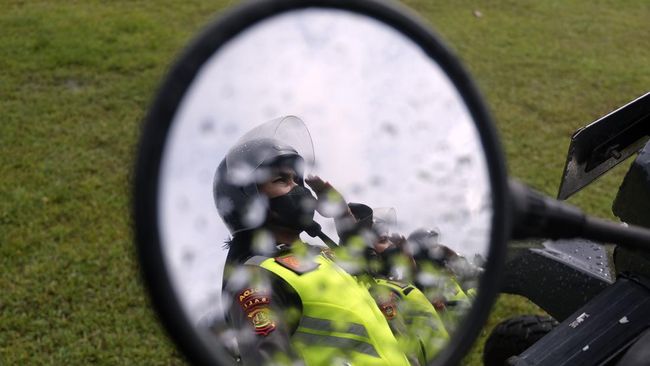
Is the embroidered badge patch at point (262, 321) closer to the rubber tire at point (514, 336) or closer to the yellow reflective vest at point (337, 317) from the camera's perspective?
the yellow reflective vest at point (337, 317)

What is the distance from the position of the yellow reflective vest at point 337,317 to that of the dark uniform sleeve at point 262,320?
0.02 meters

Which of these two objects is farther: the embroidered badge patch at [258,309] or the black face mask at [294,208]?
the embroidered badge patch at [258,309]

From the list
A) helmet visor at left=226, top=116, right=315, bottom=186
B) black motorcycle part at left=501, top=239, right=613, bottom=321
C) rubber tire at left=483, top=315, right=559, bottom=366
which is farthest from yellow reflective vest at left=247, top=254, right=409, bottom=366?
rubber tire at left=483, top=315, right=559, bottom=366

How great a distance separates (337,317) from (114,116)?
11.0ft

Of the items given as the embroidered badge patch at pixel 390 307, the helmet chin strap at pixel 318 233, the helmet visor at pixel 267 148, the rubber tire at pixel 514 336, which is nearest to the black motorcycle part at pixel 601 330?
the embroidered badge patch at pixel 390 307

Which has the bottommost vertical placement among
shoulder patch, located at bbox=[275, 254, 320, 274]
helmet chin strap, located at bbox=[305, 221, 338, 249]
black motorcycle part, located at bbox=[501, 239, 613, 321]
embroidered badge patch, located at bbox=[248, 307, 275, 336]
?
black motorcycle part, located at bbox=[501, 239, 613, 321]

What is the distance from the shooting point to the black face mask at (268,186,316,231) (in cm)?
102

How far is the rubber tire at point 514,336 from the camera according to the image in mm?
2250

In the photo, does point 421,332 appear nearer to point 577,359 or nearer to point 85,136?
point 577,359

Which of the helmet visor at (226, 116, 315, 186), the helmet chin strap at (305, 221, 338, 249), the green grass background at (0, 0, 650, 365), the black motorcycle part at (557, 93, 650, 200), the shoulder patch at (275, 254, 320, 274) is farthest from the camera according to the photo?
the green grass background at (0, 0, 650, 365)

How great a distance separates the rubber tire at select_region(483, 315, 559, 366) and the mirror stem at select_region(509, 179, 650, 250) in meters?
1.45

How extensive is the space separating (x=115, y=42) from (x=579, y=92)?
3.27 meters

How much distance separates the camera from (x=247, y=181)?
971mm

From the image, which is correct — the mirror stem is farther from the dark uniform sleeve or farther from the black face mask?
the dark uniform sleeve
